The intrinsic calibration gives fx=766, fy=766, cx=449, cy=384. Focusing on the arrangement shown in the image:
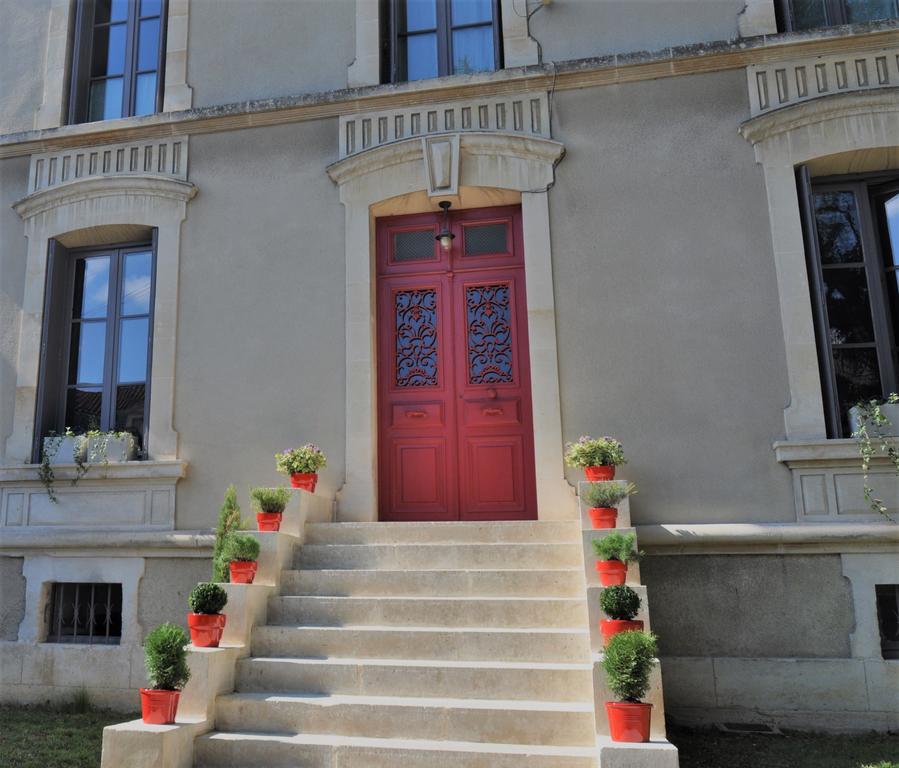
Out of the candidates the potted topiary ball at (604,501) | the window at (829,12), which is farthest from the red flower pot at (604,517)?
the window at (829,12)

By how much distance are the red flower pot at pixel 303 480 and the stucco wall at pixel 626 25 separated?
4.20m

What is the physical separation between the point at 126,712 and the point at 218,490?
6.06ft

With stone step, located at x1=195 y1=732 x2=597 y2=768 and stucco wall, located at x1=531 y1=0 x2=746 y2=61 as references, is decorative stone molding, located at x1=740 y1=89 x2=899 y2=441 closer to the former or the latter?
stucco wall, located at x1=531 y1=0 x2=746 y2=61

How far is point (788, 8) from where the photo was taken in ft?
21.9

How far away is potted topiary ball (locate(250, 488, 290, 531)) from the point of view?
219 inches

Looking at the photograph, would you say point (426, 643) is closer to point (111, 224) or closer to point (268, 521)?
point (268, 521)

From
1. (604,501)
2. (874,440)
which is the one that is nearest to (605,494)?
(604,501)

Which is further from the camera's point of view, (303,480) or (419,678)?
(303,480)

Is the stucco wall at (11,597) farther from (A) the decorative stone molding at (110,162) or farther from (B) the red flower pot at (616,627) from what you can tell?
(B) the red flower pot at (616,627)

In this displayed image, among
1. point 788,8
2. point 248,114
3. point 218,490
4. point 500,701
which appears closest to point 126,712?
point 218,490

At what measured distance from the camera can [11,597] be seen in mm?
6715

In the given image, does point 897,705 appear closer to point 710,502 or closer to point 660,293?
point 710,502

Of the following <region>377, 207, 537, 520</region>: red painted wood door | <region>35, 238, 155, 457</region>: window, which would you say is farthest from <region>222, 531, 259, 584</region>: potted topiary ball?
<region>35, 238, 155, 457</region>: window

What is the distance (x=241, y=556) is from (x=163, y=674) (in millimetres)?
1046
